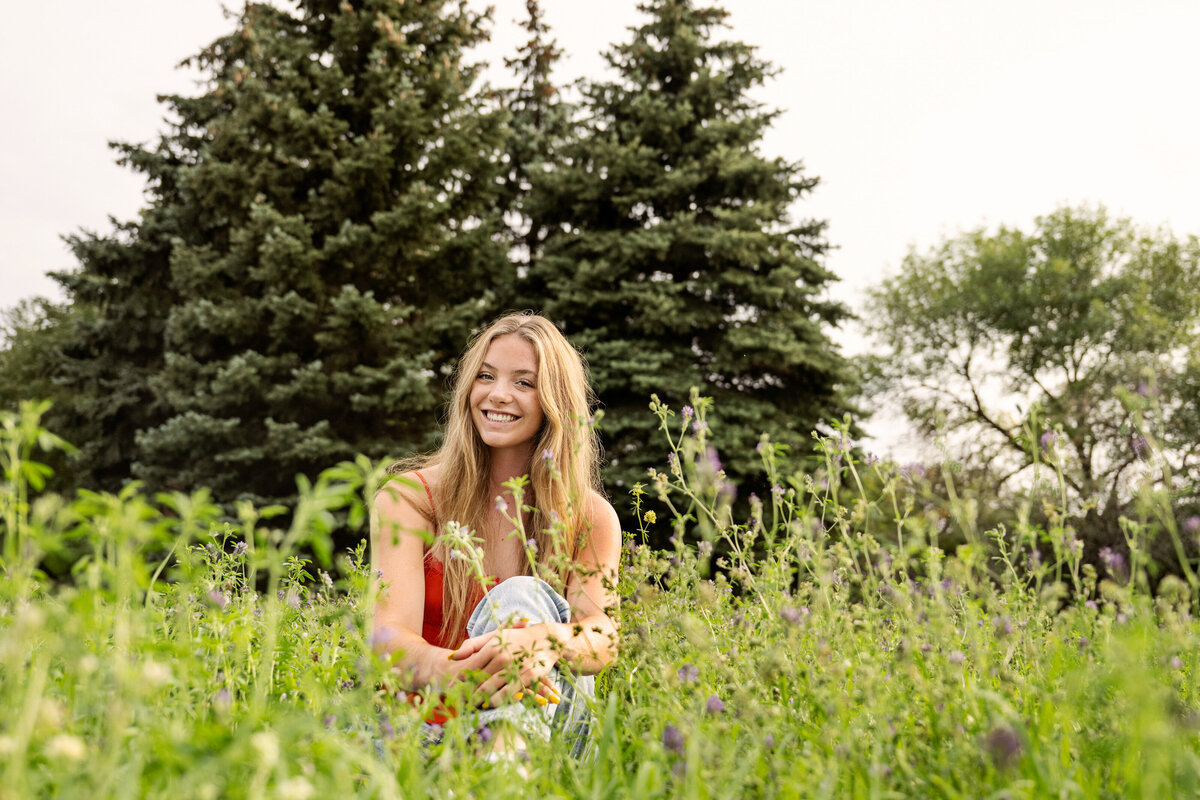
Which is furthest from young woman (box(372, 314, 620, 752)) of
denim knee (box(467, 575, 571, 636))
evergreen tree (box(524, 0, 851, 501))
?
evergreen tree (box(524, 0, 851, 501))

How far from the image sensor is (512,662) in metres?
1.98

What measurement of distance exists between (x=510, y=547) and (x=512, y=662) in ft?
3.98

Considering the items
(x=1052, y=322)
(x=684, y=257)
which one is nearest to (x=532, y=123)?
(x=684, y=257)

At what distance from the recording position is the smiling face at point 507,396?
323cm

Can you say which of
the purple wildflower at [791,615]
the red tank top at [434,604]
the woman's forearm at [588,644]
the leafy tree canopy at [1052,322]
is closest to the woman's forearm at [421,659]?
the woman's forearm at [588,644]

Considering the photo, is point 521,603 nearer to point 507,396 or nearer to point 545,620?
point 545,620

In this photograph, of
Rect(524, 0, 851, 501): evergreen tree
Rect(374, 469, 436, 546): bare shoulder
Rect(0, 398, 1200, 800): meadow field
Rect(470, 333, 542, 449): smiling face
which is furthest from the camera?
Rect(524, 0, 851, 501): evergreen tree

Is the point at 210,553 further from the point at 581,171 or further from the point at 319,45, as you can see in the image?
the point at 319,45

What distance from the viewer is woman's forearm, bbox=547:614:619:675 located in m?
2.23

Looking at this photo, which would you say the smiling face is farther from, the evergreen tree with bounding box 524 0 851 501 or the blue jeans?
the evergreen tree with bounding box 524 0 851 501

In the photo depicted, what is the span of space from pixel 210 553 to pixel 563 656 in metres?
1.86

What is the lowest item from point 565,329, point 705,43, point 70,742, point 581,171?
point 70,742

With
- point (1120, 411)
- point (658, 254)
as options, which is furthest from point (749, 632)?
point (1120, 411)

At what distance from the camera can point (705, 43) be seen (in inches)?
601
